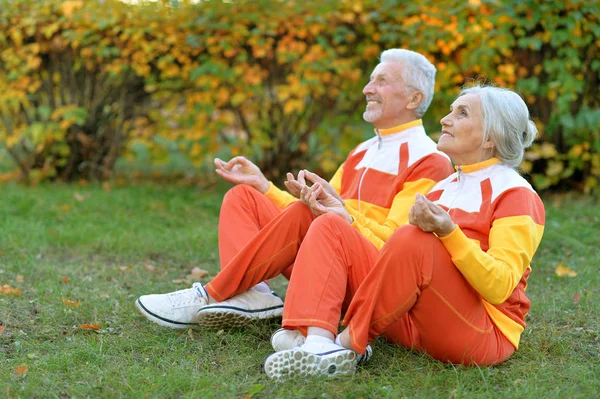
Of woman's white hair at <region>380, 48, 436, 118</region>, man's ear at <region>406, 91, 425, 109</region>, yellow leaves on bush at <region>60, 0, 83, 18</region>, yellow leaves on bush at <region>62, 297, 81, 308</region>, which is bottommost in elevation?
yellow leaves on bush at <region>62, 297, 81, 308</region>

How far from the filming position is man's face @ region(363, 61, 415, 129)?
345 cm

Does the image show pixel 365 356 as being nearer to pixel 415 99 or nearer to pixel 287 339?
pixel 287 339

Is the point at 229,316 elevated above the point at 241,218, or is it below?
below

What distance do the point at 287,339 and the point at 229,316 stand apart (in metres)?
0.47

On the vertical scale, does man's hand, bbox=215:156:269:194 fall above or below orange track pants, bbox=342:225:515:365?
above

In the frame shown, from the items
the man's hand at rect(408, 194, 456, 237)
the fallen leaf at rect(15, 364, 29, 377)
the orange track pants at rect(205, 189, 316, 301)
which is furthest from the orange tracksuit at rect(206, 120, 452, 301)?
the fallen leaf at rect(15, 364, 29, 377)

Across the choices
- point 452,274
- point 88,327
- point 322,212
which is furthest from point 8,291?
point 452,274

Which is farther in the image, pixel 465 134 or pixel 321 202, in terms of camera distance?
pixel 321 202

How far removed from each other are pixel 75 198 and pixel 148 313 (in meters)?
3.08

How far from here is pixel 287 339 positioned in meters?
2.79

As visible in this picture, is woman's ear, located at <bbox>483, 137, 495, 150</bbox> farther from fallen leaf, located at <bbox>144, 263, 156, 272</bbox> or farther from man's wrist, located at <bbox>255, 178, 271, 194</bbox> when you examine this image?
fallen leaf, located at <bbox>144, 263, 156, 272</bbox>

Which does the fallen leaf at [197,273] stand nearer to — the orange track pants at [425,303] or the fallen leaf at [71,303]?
the fallen leaf at [71,303]

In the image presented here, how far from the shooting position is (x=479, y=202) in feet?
9.06

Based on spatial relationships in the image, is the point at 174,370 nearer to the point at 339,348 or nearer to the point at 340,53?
the point at 339,348
